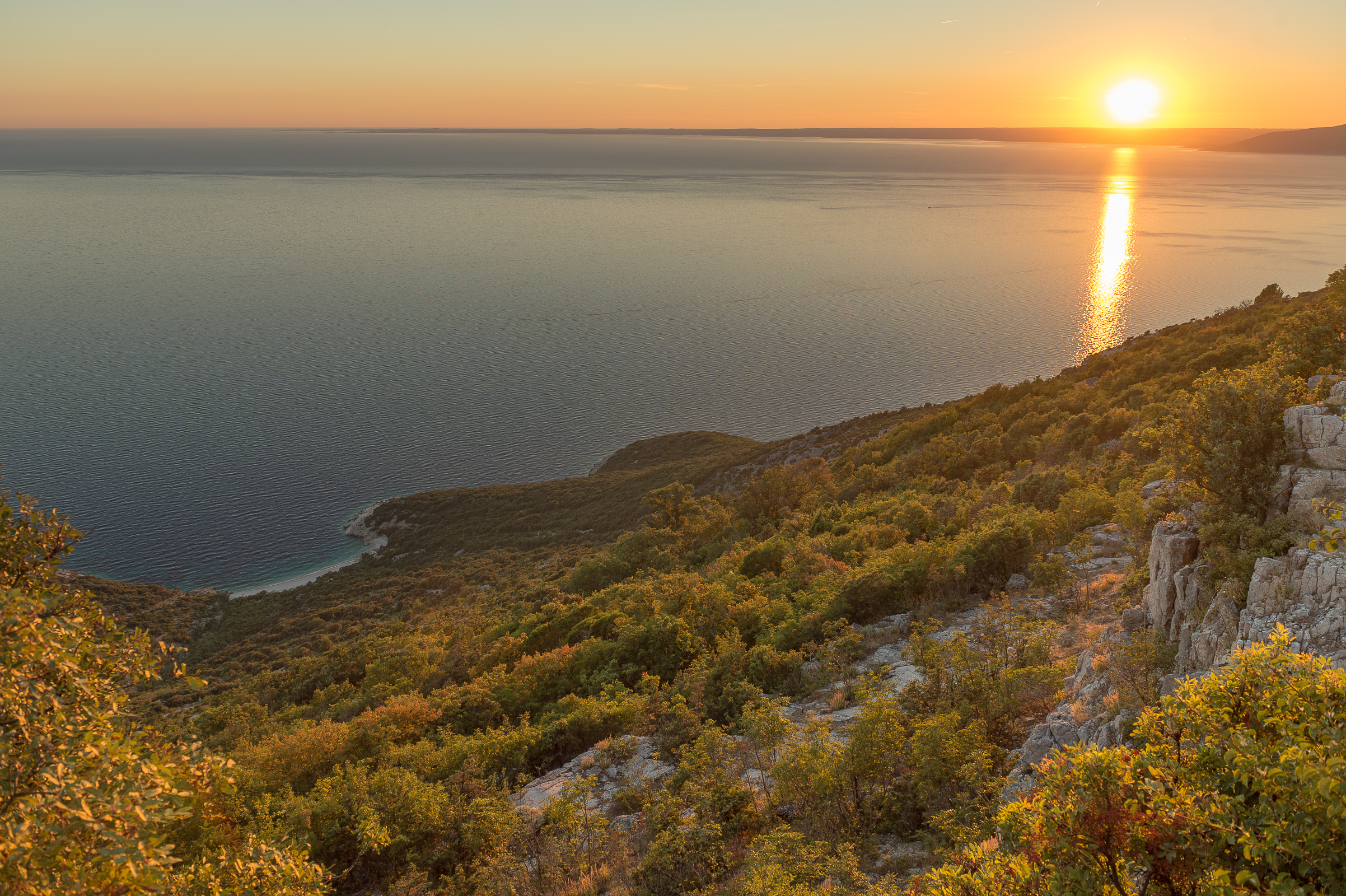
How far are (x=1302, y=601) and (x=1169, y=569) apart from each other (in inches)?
111

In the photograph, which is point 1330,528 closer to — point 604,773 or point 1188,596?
point 1188,596

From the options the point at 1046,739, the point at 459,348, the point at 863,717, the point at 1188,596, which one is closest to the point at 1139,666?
the point at 1188,596

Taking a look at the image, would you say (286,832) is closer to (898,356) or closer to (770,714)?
(770,714)

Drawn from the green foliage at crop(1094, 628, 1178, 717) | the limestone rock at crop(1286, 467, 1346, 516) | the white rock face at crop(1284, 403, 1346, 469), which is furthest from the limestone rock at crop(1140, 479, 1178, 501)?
the green foliage at crop(1094, 628, 1178, 717)

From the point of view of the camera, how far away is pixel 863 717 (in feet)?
37.7

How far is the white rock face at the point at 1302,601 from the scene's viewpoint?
8.68 metres

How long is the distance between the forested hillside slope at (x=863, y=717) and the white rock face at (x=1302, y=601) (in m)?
0.43

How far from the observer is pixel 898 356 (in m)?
106

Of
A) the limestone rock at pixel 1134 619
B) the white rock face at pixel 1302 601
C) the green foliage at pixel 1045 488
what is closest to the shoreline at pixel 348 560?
the green foliage at pixel 1045 488

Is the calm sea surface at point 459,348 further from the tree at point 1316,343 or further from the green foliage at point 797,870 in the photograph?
the tree at point 1316,343

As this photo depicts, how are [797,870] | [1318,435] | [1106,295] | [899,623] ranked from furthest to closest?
[1106,295] < [899,623] < [1318,435] < [797,870]

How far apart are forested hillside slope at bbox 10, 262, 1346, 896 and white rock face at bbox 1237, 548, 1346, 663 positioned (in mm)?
433

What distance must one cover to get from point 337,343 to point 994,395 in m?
98.4

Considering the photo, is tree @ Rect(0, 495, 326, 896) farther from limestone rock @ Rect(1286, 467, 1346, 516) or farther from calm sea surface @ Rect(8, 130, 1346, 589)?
calm sea surface @ Rect(8, 130, 1346, 589)
